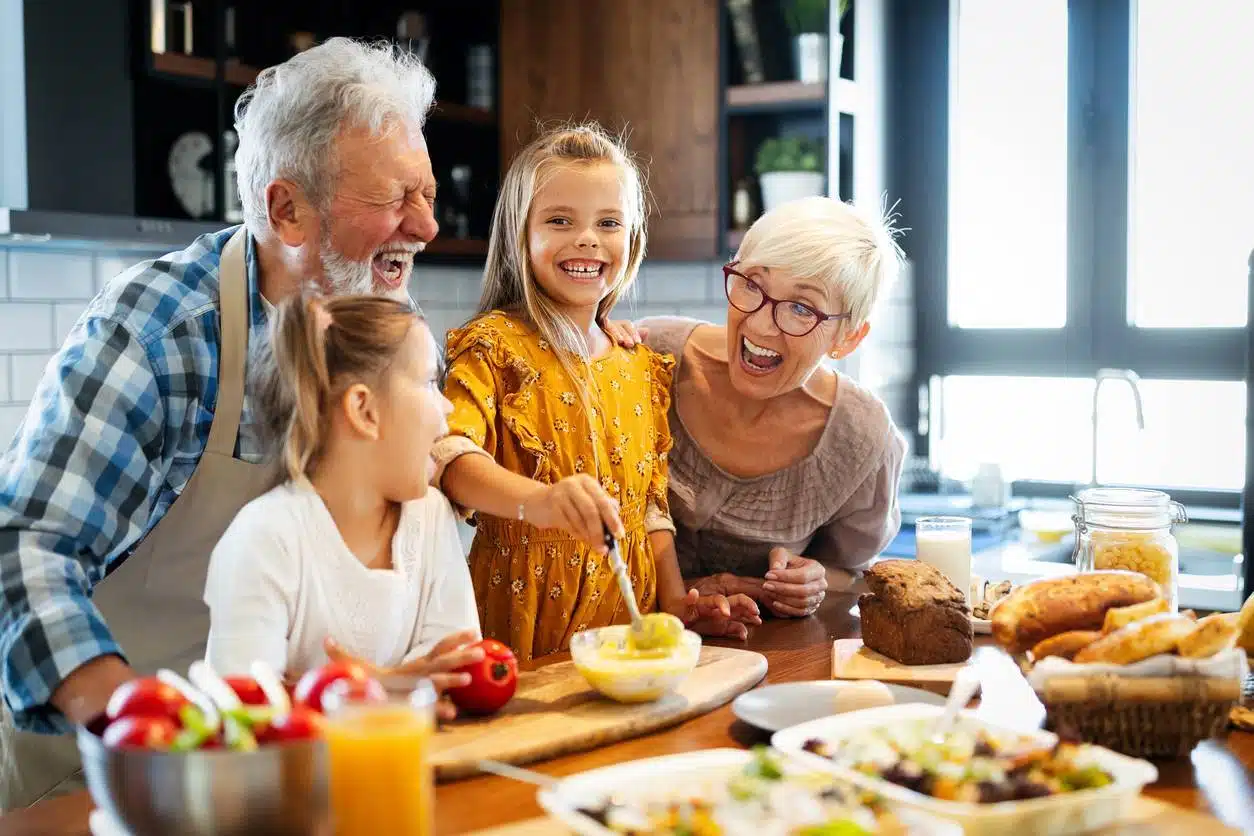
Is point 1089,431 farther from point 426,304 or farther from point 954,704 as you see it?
point 954,704

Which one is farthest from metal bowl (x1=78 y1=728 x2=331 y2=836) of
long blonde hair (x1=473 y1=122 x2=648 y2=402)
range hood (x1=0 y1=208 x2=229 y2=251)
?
range hood (x1=0 y1=208 x2=229 y2=251)

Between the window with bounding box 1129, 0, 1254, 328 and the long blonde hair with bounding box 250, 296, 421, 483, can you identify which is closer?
the long blonde hair with bounding box 250, 296, 421, 483

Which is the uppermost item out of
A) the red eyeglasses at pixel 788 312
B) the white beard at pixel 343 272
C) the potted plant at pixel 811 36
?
the potted plant at pixel 811 36

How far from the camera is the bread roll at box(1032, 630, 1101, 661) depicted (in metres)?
1.54

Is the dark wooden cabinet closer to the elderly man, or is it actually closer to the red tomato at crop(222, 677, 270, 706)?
the elderly man

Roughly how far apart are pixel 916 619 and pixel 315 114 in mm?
1196

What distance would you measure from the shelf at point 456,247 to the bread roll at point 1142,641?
3.25m

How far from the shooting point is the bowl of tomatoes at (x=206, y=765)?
1107 millimetres

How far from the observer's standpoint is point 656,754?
5.02 feet

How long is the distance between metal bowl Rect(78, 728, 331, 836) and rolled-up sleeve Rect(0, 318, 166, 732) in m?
0.59

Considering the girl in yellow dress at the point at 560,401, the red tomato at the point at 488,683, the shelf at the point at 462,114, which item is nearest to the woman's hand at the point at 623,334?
the girl in yellow dress at the point at 560,401

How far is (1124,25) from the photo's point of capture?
4.54 m

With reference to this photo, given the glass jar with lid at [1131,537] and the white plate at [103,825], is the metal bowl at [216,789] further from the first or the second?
the glass jar with lid at [1131,537]

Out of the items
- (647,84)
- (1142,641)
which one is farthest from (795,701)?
(647,84)
